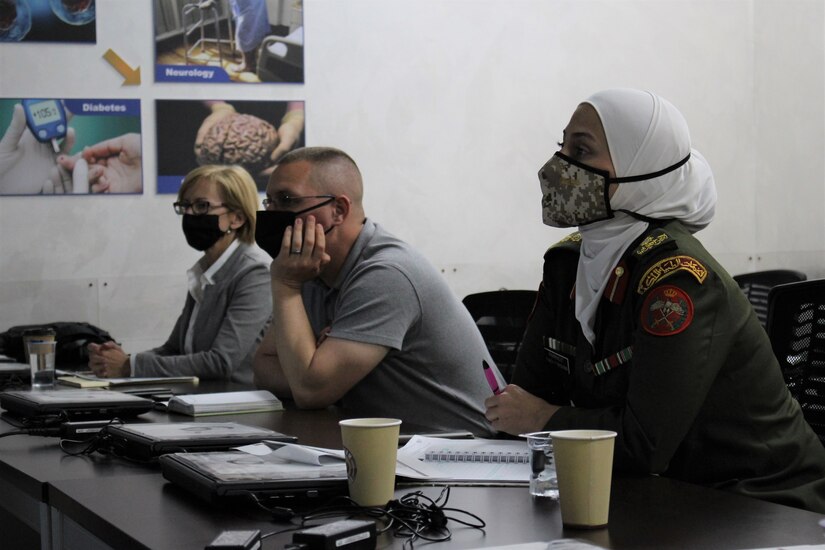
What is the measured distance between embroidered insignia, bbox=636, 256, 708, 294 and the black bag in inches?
107

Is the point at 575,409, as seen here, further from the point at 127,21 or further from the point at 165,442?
the point at 127,21

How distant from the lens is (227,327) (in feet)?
11.3

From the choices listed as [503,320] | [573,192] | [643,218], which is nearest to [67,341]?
[503,320]

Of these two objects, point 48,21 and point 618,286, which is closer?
point 618,286

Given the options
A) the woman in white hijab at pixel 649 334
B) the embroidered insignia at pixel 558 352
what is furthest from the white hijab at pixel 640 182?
the embroidered insignia at pixel 558 352

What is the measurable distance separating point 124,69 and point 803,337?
338 cm

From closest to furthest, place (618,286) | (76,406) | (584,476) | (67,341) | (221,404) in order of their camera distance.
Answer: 1. (584,476)
2. (618,286)
3. (76,406)
4. (221,404)
5. (67,341)

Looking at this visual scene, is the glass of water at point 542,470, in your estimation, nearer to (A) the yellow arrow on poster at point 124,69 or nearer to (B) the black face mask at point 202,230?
(B) the black face mask at point 202,230

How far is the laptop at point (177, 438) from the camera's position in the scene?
1751 millimetres

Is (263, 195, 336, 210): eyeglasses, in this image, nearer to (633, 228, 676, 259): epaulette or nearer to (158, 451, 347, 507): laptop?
(633, 228, 676, 259): epaulette

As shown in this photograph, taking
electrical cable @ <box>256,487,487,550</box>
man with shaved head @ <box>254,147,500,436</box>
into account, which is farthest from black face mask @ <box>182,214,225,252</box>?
electrical cable @ <box>256,487,487,550</box>

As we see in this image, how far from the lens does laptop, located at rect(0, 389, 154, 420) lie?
2.23m

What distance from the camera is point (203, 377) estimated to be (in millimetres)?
3357

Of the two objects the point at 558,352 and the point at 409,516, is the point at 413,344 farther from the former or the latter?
the point at 409,516
